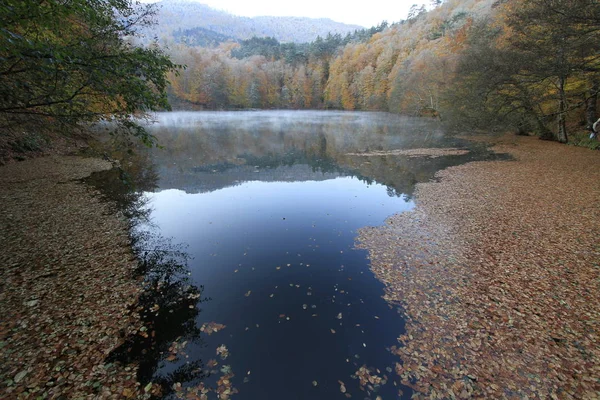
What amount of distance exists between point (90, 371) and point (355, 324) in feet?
15.6

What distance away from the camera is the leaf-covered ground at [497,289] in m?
4.66

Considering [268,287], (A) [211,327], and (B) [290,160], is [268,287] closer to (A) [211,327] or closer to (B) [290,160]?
(A) [211,327]

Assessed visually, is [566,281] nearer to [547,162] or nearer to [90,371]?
[90,371]

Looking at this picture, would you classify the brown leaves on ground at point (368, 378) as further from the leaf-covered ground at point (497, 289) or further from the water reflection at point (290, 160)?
the water reflection at point (290, 160)

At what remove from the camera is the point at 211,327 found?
5910 millimetres

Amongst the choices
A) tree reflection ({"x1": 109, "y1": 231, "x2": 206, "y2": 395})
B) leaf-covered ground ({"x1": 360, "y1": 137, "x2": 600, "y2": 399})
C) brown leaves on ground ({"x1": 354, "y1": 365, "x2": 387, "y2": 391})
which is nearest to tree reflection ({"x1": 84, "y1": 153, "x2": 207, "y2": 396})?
tree reflection ({"x1": 109, "y1": 231, "x2": 206, "y2": 395})

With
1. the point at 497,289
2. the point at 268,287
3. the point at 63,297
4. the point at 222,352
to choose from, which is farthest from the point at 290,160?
the point at 222,352

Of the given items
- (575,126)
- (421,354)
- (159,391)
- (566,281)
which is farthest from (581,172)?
(159,391)

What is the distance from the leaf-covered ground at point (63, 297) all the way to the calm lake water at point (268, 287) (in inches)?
22.7

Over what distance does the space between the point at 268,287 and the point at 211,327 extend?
5.70 ft

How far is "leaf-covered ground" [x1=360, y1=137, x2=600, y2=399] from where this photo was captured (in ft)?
15.3

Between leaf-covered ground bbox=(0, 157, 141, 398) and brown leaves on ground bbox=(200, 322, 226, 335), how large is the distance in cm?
135

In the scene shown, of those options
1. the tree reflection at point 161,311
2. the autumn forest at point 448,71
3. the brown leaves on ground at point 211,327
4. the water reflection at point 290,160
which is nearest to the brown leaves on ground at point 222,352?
the tree reflection at point 161,311

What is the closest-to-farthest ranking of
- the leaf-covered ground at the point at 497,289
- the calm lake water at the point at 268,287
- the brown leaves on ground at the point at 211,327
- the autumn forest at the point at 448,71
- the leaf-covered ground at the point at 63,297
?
the leaf-covered ground at the point at 63,297 < the leaf-covered ground at the point at 497,289 < the calm lake water at the point at 268,287 < the brown leaves on ground at the point at 211,327 < the autumn forest at the point at 448,71
